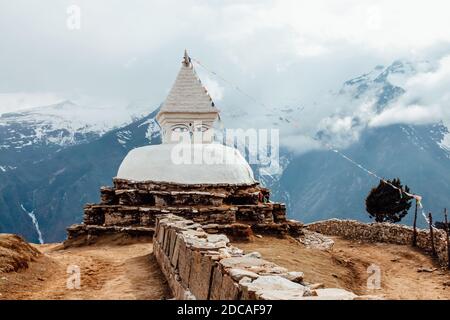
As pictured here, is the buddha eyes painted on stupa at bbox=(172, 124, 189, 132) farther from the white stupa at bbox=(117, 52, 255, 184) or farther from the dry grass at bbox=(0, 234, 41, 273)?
the dry grass at bbox=(0, 234, 41, 273)

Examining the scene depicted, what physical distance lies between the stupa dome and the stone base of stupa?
37cm

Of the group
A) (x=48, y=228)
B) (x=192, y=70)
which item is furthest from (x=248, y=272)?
(x=48, y=228)

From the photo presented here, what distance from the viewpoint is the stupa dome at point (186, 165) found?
66.7 ft

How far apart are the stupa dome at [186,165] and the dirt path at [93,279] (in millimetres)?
6106

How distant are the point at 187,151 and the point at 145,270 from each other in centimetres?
1017

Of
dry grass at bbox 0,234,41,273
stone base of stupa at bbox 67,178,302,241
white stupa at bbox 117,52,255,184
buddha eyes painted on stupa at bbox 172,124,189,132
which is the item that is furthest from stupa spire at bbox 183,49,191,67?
dry grass at bbox 0,234,41,273

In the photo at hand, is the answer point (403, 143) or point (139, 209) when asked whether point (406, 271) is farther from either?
point (403, 143)

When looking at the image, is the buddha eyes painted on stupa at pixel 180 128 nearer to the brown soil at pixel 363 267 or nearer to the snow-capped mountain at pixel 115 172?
the brown soil at pixel 363 267

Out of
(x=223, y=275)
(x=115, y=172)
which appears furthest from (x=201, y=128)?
(x=115, y=172)

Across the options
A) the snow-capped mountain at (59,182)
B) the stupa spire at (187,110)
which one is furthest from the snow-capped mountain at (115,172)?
the stupa spire at (187,110)

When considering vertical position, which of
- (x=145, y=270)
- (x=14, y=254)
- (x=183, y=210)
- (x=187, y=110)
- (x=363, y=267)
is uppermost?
(x=187, y=110)

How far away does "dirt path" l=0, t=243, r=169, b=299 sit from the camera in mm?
9016

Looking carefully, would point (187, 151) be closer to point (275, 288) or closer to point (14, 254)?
point (14, 254)

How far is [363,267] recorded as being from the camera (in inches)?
731
